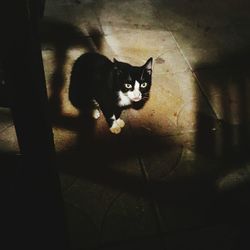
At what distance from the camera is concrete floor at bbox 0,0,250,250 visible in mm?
3113

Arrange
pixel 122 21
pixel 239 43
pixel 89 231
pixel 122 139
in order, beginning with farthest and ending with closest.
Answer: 1. pixel 122 21
2. pixel 239 43
3. pixel 122 139
4. pixel 89 231

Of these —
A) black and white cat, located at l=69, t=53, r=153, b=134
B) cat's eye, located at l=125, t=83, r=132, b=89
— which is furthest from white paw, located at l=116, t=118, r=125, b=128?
cat's eye, located at l=125, t=83, r=132, b=89

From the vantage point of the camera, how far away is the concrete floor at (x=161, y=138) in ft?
10.2

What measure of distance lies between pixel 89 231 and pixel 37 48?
6.98ft

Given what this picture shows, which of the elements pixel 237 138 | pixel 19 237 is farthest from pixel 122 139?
pixel 19 237

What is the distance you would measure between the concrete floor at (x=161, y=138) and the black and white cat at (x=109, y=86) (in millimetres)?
189

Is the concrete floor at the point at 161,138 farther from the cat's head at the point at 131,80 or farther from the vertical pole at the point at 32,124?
the vertical pole at the point at 32,124

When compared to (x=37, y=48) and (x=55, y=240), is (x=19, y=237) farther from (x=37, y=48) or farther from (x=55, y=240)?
(x=37, y=48)

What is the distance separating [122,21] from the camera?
5926 millimetres

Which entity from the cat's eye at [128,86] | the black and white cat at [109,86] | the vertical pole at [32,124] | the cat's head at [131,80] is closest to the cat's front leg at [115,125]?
the black and white cat at [109,86]

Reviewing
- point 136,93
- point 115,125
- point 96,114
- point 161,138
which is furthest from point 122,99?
point 161,138

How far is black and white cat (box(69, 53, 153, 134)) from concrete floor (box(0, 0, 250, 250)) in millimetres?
189

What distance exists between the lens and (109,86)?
12.4 ft

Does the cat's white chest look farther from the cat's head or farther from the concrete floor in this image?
→ the concrete floor
